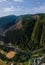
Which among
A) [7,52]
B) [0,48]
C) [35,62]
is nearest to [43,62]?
[35,62]

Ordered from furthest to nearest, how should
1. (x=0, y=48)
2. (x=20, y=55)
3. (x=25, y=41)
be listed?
(x=25, y=41) < (x=0, y=48) < (x=20, y=55)

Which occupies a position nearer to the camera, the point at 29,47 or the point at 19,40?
the point at 29,47

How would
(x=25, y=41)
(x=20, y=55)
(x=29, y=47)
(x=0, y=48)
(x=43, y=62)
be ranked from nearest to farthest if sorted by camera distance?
1. (x=43, y=62)
2. (x=20, y=55)
3. (x=0, y=48)
4. (x=29, y=47)
5. (x=25, y=41)

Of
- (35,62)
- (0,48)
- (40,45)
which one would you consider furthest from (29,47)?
(35,62)

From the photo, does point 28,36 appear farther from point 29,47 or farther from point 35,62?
point 35,62

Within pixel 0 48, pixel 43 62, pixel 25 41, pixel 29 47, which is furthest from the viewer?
pixel 25 41

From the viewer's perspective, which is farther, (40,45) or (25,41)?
(25,41)

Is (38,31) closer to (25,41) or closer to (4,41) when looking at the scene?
(25,41)

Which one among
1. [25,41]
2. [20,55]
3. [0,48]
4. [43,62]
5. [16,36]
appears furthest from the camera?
[16,36]
